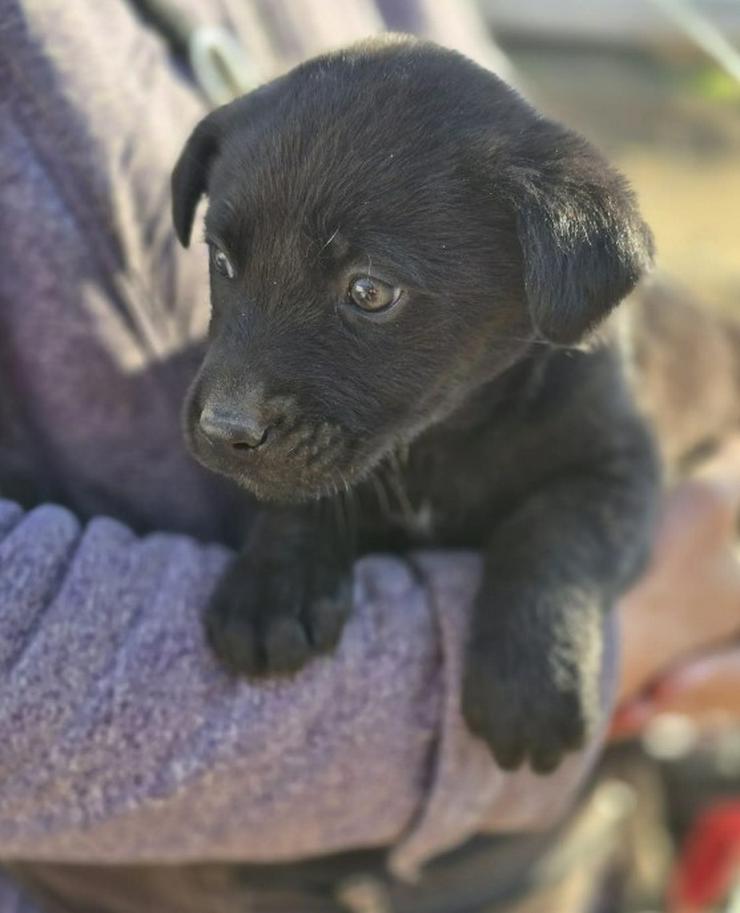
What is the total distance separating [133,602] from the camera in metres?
1.27

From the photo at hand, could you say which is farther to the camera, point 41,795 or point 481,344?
point 481,344

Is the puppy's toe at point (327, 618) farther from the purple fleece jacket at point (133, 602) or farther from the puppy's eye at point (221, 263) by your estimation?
the puppy's eye at point (221, 263)

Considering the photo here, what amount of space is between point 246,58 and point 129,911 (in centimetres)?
128

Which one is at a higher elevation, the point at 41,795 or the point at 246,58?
the point at 246,58

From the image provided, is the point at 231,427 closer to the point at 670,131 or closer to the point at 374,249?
the point at 374,249

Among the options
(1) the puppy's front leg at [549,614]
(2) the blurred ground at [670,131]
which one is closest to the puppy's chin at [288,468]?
A: (1) the puppy's front leg at [549,614]

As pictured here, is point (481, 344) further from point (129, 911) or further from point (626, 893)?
point (626, 893)

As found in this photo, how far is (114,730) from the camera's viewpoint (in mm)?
1217

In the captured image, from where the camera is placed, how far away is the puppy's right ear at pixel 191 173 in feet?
4.70

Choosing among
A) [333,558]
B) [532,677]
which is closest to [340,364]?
[333,558]

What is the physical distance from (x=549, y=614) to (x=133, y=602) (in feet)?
1.72

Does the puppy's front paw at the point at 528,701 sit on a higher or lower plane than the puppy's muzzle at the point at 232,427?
lower

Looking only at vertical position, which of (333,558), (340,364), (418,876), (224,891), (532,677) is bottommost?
(418,876)

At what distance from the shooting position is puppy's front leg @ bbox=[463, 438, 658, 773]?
53.5 inches
